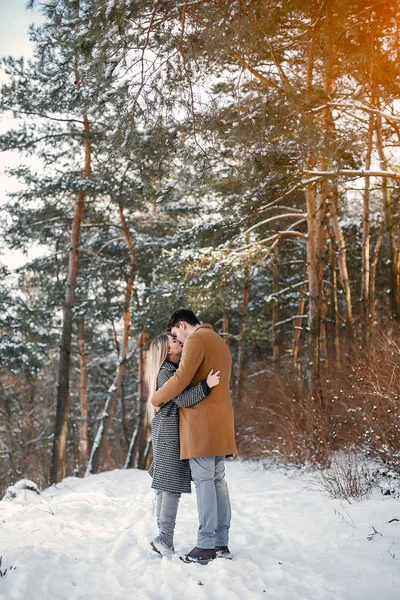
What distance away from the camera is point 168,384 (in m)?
3.83

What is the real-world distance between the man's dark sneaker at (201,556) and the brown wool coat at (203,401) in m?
0.64

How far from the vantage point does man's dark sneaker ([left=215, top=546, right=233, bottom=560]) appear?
12.1 ft

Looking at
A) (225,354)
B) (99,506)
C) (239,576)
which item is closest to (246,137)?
(225,354)

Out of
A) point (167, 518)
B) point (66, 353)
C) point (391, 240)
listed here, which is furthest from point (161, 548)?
point (391, 240)

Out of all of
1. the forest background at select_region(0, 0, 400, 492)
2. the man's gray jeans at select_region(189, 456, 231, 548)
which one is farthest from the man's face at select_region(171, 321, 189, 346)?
the forest background at select_region(0, 0, 400, 492)

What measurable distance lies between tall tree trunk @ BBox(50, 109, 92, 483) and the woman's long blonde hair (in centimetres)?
844

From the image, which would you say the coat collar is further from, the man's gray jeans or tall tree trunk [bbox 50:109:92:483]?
tall tree trunk [bbox 50:109:92:483]

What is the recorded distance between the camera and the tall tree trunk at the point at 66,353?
1188cm

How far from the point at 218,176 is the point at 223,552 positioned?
13.6ft

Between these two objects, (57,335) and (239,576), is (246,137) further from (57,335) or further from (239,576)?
(57,335)

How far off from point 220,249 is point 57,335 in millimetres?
7594

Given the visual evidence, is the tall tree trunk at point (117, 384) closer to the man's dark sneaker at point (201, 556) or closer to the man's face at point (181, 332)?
the man's face at point (181, 332)

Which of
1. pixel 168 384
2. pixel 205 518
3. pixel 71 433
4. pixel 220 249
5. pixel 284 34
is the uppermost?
pixel 284 34

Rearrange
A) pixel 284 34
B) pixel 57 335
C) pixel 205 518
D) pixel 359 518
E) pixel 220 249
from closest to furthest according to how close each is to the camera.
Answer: pixel 205 518 < pixel 359 518 < pixel 284 34 < pixel 220 249 < pixel 57 335
